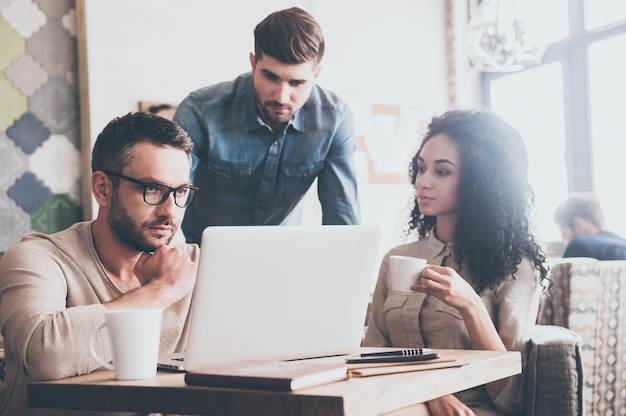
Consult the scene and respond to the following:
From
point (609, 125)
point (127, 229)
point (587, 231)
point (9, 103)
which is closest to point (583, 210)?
point (587, 231)

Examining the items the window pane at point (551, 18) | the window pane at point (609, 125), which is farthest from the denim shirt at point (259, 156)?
the window pane at point (551, 18)

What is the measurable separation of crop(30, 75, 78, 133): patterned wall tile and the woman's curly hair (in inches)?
92.5

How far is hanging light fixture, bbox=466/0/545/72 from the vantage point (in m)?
3.75

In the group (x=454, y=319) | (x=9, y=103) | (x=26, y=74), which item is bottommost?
(x=454, y=319)

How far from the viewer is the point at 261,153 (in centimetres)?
259

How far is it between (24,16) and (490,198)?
108 inches

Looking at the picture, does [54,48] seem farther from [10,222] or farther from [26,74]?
[10,222]

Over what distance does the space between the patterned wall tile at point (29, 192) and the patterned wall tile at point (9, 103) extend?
0.27 m

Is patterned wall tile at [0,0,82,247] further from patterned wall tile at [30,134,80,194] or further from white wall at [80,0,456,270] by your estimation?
white wall at [80,0,456,270]

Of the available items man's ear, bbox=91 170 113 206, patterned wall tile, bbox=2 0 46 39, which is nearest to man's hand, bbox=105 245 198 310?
man's ear, bbox=91 170 113 206

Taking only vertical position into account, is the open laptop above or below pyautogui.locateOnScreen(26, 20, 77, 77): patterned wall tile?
below

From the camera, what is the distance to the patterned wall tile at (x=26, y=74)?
12.7 ft

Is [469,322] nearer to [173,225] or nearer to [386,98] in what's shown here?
[173,225]

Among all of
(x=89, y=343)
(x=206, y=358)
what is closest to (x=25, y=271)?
(x=89, y=343)
